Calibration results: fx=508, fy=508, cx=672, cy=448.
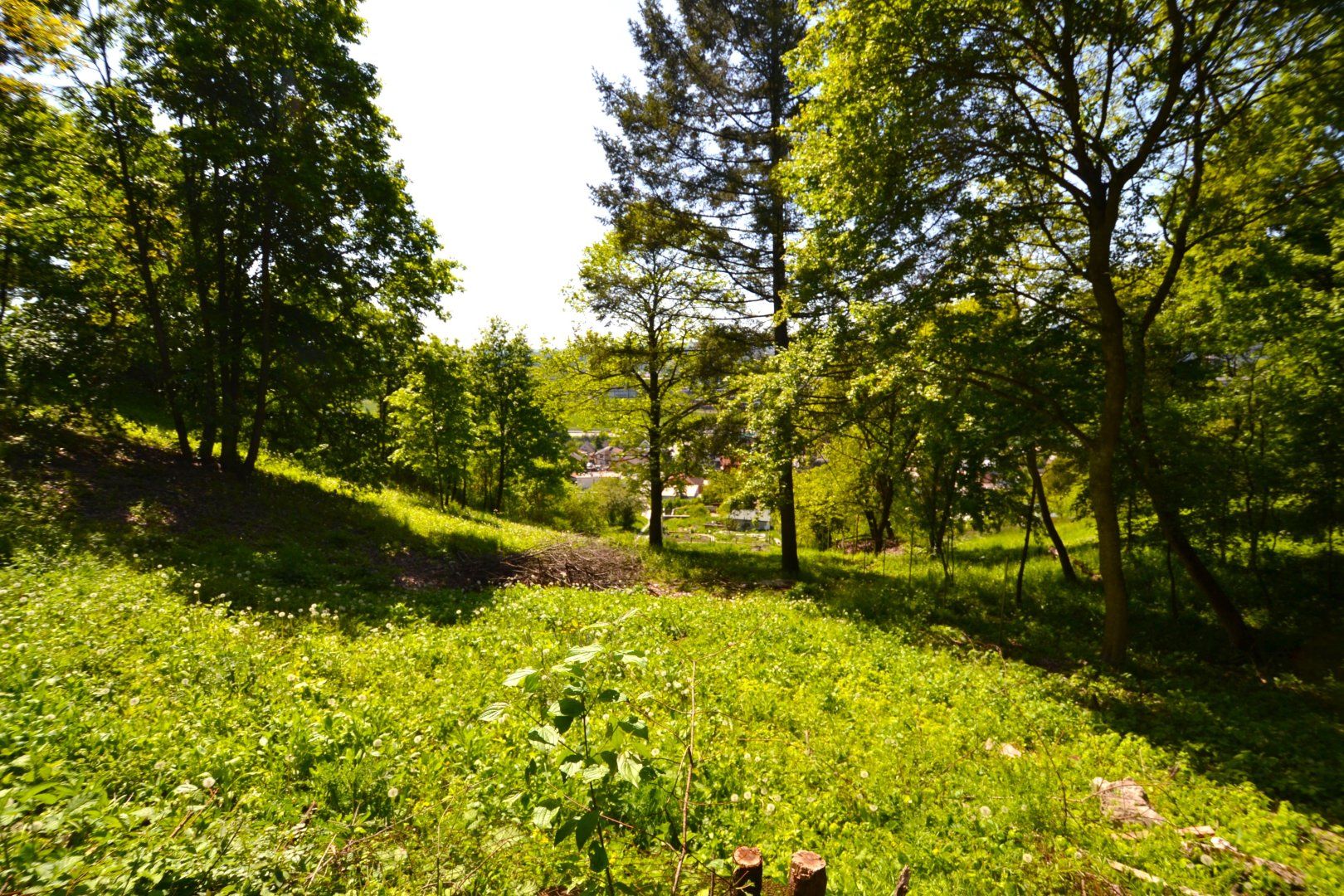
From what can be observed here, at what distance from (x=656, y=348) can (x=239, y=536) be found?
12538mm

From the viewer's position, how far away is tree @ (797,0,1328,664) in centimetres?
730

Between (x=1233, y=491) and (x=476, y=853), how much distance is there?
45.9ft

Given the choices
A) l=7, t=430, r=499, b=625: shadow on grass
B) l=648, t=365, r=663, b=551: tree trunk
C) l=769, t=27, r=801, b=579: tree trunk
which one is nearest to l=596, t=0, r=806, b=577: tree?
l=769, t=27, r=801, b=579: tree trunk

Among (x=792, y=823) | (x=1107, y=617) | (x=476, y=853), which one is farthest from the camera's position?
(x=1107, y=617)

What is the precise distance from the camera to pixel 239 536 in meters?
10.4

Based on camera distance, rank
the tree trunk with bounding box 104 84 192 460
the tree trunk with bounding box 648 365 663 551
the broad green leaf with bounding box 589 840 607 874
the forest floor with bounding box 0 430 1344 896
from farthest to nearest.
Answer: the tree trunk with bounding box 648 365 663 551 → the tree trunk with bounding box 104 84 192 460 → the forest floor with bounding box 0 430 1344 896 → the broad green leaf with bounding box 589 840 607 874

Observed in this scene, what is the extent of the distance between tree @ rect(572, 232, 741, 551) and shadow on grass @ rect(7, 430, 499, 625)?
7.11 m

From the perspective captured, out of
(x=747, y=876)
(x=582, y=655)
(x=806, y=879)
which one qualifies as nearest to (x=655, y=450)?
(x=747, y=876)

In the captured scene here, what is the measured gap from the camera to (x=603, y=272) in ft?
56.9

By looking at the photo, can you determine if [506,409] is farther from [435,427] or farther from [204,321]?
[204,321]

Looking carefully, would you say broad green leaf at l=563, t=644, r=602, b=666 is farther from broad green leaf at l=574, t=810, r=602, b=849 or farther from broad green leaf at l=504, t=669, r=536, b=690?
broad green leaf at l=574, t=810, r=602, b=849

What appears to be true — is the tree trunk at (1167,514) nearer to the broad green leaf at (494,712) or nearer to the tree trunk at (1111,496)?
the tree trunk at (1111,496)

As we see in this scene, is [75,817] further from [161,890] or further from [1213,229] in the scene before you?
[1213,229]

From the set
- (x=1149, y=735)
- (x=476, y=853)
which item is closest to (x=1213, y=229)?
(x=1149, y=735)
